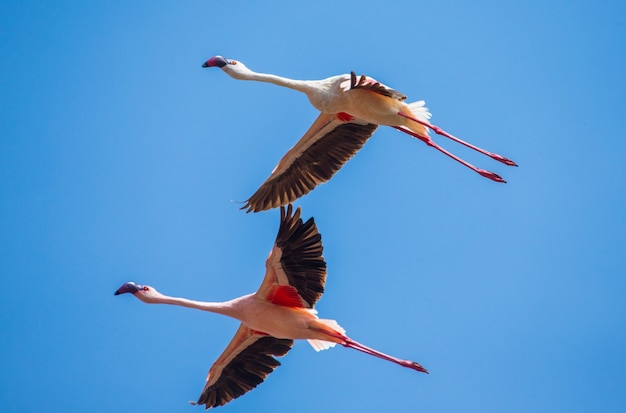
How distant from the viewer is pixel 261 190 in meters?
17.8

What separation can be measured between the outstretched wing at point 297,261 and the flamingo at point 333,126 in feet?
6.24

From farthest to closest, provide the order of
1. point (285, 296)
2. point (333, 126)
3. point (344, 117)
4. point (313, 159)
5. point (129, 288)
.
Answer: point (313, 159)
point (333, 126)
point (344, 117)
point (129, 288)
point (285, 296)

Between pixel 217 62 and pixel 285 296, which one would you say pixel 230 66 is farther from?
pixel 285 296

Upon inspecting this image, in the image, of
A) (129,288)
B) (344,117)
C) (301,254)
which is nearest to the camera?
(301,254)

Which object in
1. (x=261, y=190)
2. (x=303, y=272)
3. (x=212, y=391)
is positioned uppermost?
(x=261, y=190)

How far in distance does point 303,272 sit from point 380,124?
2639mm

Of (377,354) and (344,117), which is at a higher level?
(344,117)

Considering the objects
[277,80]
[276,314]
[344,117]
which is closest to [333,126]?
[344,117]

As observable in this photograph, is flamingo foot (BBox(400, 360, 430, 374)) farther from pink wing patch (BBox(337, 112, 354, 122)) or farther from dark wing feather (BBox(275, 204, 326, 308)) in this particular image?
pink wing patch (BBox(337, 112, 354, 122))

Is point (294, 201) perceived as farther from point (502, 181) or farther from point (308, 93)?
point (502, 181)

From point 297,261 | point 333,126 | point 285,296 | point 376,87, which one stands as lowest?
point 285,296

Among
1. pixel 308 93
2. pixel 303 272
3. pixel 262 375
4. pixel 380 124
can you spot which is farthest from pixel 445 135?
pixel 262 375

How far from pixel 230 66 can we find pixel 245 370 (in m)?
4.34

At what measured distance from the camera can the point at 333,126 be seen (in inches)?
677
